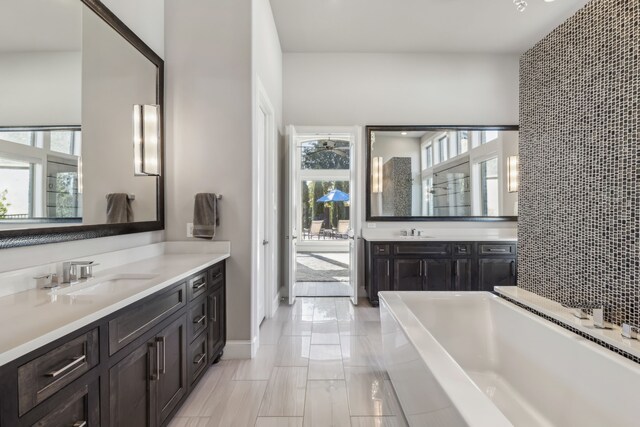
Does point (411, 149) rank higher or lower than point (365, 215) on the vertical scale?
higher

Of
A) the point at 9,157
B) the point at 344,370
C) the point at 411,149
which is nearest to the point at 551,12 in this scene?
the point at 411,149

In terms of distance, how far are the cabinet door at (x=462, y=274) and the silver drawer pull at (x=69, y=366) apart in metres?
3.98

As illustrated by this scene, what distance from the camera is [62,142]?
1678 mm

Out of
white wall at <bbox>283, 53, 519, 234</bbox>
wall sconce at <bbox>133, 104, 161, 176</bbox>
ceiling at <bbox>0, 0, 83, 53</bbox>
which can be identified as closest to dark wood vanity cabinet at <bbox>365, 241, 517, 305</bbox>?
white wall at <bbox>283, 53, 519, 234</bbox>

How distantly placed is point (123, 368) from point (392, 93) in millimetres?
4610

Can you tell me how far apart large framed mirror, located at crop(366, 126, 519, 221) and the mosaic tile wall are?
7.50 feet

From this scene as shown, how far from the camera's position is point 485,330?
2.42 metres

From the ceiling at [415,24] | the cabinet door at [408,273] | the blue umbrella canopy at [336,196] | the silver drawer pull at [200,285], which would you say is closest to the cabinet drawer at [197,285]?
the silver drawer pull at [200,285]

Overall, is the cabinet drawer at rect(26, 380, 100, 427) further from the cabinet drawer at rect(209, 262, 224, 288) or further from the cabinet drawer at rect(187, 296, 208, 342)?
the cabinet drawer at rect(209, 262, 224, 288)

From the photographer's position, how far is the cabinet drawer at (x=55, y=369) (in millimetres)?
928

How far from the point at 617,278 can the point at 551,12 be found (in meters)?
3.78

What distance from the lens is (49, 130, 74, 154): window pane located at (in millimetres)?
1628

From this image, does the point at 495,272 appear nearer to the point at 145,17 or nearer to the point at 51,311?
the point at 51,311

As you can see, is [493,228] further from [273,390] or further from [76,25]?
[76,25]
